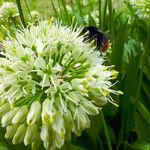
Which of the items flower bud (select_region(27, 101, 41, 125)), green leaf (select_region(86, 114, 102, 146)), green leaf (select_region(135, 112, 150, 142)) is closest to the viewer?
flower bud (select_region(27, 101, 41, 125))

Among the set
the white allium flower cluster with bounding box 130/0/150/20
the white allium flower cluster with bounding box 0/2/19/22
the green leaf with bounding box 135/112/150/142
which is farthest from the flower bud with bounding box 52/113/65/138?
the white allium flower cluster with bounding box 0/2/19/22

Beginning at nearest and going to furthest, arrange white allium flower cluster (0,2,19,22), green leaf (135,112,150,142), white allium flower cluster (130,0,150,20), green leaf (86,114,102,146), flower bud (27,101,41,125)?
1. flower bud (27,101,41,125)
2. green leaf (86,114,102,146)
3. green leaf (135,112,150,142)
4. white allium flower cluster (130,0,150,20)
5. white allium flower cluster (0,2,19,22)

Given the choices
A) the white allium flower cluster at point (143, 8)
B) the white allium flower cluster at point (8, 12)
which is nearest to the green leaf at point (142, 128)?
the white allium flower cluster at point (143, 8)

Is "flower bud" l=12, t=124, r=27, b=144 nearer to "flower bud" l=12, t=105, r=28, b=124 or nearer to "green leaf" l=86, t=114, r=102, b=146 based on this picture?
"flower bud" l=12, t=105, r=28, b=124

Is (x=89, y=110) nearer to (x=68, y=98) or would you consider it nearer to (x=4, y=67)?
(x=68, y=98)

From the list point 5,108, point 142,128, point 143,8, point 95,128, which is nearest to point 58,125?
point 5,108

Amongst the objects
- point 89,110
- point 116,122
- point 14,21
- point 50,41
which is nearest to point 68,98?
point 89,110

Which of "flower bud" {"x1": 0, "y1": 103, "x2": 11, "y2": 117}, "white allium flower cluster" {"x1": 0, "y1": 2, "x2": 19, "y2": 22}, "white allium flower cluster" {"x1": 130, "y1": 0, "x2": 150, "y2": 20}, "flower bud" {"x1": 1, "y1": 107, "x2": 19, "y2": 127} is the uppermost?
"white allium flower cluster" {"x1": 0, "y1": 2, "x2": 19, "y2": 22}
